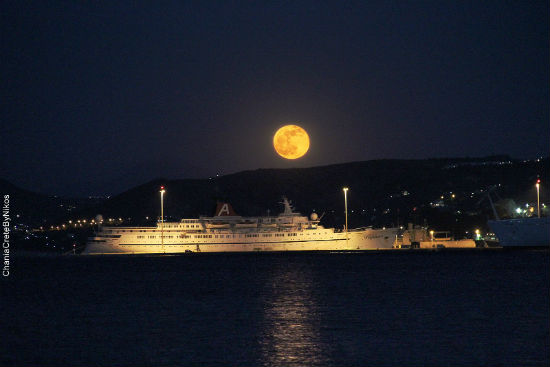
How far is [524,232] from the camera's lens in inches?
3519

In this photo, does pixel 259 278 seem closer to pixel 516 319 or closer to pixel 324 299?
pixel 324 299

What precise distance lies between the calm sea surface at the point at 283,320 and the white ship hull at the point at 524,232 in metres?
28.9

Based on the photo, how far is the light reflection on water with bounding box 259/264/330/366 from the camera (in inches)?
936

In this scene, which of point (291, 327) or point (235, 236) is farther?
point (235, 236)

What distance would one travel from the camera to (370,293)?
44.6 metres

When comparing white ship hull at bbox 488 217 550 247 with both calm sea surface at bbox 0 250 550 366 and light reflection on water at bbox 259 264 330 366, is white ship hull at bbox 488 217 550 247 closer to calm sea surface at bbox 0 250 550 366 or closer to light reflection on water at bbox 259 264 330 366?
calm sea surface at bbox 0 250 550 366

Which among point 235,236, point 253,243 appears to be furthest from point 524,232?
point 235,236

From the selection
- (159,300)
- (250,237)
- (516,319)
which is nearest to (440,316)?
(516,319)

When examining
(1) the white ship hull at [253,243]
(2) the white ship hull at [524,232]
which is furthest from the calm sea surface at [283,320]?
(1) the white ship hull at [253,243]

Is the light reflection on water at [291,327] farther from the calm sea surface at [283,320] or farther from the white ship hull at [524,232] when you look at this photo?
the white ship hull at [524,232]

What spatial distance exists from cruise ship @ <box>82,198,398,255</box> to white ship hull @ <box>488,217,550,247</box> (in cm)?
1637

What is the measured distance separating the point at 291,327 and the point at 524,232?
65110 mm

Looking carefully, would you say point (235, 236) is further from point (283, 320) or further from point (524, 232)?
point (283, 320)

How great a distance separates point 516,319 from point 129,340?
15329 millimetres
